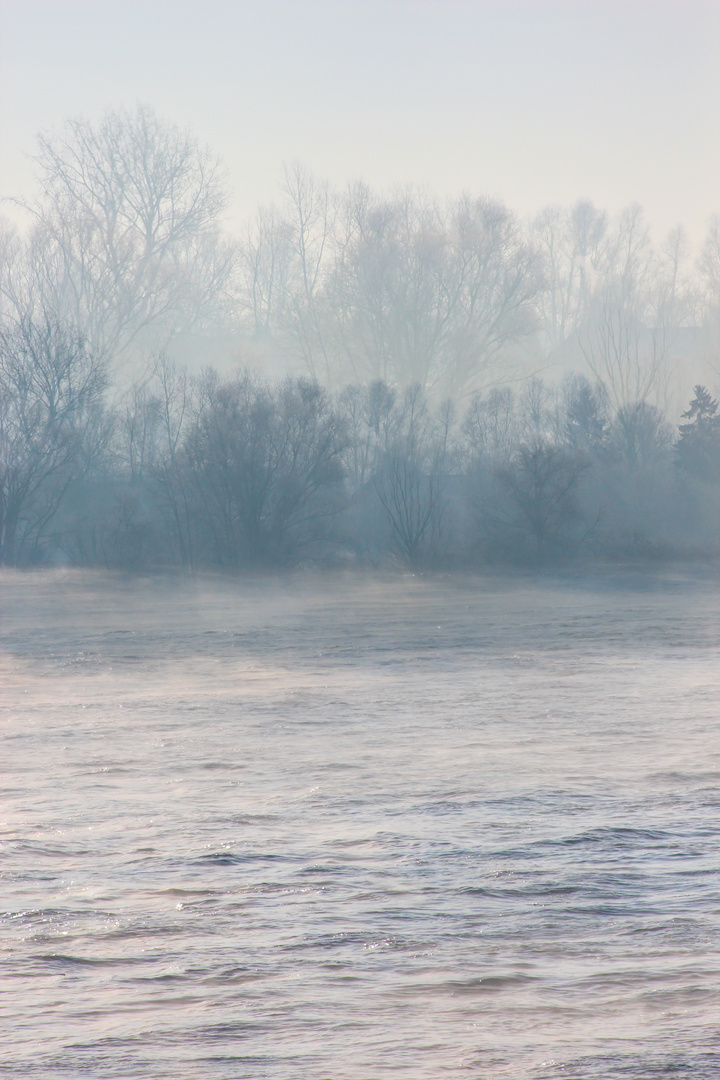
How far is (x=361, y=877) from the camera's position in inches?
193

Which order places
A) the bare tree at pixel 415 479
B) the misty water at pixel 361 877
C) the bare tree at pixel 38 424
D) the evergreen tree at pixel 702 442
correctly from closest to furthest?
1. the misty water at pixel 361 877
2. the bare tree at pixel 415 479
3. the bare tree at pixel 38 424
4. the evergreen tree at pixel 702 442

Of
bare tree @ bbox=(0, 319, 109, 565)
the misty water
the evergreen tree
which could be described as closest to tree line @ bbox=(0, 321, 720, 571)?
bare tree @ bbox=(0, 319, 109, 565)

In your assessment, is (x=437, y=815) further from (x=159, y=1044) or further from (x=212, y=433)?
(x=212, y=433)

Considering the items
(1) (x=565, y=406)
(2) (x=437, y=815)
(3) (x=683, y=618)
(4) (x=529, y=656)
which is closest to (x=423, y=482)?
(1) (x=565, y=406)

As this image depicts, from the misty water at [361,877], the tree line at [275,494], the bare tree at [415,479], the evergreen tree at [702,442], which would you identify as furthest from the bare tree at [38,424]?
the misty water at [361,877]

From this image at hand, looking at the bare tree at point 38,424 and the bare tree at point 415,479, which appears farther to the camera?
the bare tree at point 38,424

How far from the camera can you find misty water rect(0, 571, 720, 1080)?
10.8ft

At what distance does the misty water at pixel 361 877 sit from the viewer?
3281 millimetres

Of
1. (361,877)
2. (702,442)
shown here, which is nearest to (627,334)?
(702,442)

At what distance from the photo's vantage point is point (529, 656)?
14.1 metres

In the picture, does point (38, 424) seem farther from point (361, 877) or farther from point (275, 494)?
point (361, 877)

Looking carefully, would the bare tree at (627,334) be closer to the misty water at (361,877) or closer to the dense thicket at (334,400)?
the dense thicket at (334,400)

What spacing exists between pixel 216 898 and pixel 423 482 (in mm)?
35646

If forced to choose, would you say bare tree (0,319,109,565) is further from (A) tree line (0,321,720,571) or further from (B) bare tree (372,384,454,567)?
(B) bare tree (372,384,454,567)
